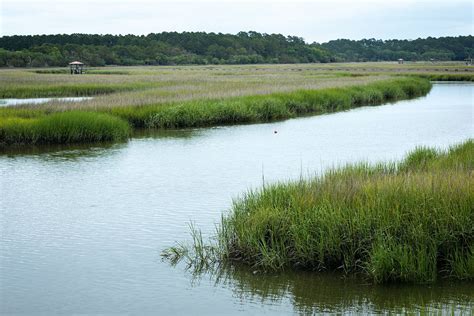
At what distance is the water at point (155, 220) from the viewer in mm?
7930

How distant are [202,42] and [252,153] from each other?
119398mm

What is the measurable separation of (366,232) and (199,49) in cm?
12709

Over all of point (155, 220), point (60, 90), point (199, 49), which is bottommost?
point (155, 220)

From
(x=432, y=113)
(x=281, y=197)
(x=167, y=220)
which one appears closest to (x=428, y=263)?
(x=281, y=197)

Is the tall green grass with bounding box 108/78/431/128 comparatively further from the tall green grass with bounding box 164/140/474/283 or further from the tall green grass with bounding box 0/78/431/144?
the tall green grass with bounding box 164/140/474/283

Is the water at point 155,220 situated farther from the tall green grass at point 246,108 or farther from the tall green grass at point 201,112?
the tall green grass at point 246,108

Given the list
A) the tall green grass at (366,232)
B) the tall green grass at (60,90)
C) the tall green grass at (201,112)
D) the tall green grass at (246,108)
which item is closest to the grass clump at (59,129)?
the tall green grass at (201,112)

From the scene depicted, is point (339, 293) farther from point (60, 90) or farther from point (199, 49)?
point (199, 49)

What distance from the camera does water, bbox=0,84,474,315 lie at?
793 cm

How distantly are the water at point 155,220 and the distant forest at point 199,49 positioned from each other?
73395 millimetres

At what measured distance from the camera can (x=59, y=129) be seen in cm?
2183

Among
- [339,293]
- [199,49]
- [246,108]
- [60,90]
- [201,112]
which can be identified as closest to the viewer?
[339,293]

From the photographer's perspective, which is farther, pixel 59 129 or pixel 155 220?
pixel 59 129

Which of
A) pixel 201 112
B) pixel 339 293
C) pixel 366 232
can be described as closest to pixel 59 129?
pixel 201 112
